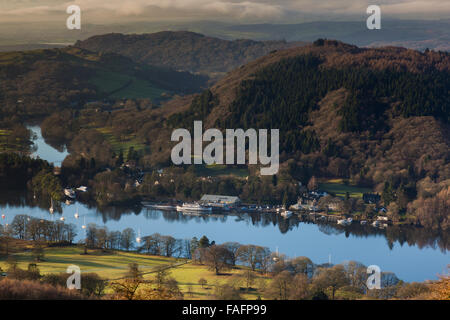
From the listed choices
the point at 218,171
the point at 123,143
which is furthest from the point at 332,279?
the point at 123,143

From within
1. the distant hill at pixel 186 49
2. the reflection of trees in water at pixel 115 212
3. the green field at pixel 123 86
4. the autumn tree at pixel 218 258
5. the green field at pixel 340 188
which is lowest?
A: the reflection of trees in water at pixel 115 212

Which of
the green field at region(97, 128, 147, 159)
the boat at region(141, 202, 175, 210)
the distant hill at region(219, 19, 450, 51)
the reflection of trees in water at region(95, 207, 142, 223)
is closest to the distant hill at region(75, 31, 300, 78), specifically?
the distant hill at region(219, 19, 450, 51)

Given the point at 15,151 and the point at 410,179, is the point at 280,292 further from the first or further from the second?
the point at 15,151

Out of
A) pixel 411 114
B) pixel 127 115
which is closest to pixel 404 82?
pixel 411 114

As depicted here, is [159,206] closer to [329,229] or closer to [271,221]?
[271,221]

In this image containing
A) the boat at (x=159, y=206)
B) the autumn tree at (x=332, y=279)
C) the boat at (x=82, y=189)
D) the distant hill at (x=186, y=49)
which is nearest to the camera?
the autumn tree at (x=332, y=279)

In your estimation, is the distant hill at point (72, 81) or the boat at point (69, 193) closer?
the boat at point (69, 193)

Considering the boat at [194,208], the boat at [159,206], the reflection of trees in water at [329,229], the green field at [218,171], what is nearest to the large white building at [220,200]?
the boat at [194,208]

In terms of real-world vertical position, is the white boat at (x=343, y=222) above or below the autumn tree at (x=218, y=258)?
below

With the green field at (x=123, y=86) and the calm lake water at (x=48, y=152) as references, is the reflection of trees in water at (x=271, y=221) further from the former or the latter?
the green field at (x=123, y=86)
